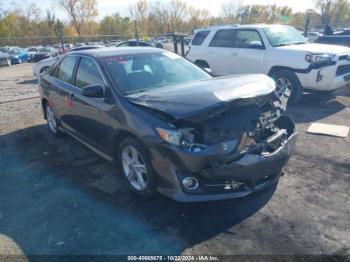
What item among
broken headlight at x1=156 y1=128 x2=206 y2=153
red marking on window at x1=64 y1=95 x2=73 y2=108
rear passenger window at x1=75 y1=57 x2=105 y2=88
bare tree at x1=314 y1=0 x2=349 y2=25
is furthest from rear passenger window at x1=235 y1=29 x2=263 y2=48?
bare tree at x1=314 y1=0 x2=349 y2=25

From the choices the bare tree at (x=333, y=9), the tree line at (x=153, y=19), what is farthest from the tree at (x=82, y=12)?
the bare tree at (x=333, y=9)

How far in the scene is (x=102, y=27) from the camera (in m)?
62.5

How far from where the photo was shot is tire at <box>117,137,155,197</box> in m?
3.49

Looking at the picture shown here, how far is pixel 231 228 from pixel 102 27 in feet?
213

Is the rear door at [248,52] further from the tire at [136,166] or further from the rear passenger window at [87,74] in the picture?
the tire at [136,166]

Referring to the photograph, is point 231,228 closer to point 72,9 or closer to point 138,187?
point 138,187

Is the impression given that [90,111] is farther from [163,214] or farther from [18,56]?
[18,56]

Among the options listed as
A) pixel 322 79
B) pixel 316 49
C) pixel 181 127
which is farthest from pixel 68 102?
pixel 316 49

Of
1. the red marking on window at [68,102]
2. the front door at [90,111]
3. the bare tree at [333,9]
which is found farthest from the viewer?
the bare tree at [333,9]

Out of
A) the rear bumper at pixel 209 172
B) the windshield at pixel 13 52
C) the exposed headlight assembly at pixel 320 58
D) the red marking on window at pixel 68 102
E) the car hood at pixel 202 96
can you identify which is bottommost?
the windshield at pixel 13 52

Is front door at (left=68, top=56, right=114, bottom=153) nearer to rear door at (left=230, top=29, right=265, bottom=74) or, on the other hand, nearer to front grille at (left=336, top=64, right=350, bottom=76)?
rear door at (left=230, top=29, right=265, bottom=74)

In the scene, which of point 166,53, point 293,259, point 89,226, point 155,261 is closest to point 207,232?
point 155,261

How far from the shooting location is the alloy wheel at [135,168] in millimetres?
3658

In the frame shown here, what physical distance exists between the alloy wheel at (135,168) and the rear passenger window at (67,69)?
1.94 metres
